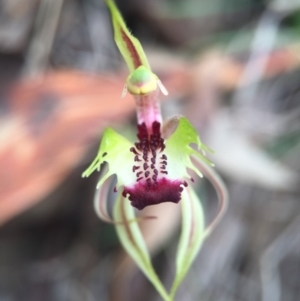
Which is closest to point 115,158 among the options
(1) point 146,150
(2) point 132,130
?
(1) point 146,150

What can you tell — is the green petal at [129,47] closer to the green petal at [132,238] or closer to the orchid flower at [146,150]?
the orchid flower at [146,150]

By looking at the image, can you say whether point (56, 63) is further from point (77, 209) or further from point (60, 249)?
point (60, 249)

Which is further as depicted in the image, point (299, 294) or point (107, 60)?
point (107, 60)

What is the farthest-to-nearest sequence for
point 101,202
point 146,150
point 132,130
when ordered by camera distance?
point 132,130, point 101,202, point 146,150

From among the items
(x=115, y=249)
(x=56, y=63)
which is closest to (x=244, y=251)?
(x=115, y=249)

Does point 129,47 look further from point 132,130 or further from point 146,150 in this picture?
point 132,130

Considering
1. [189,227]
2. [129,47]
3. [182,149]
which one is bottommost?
[189,227]
